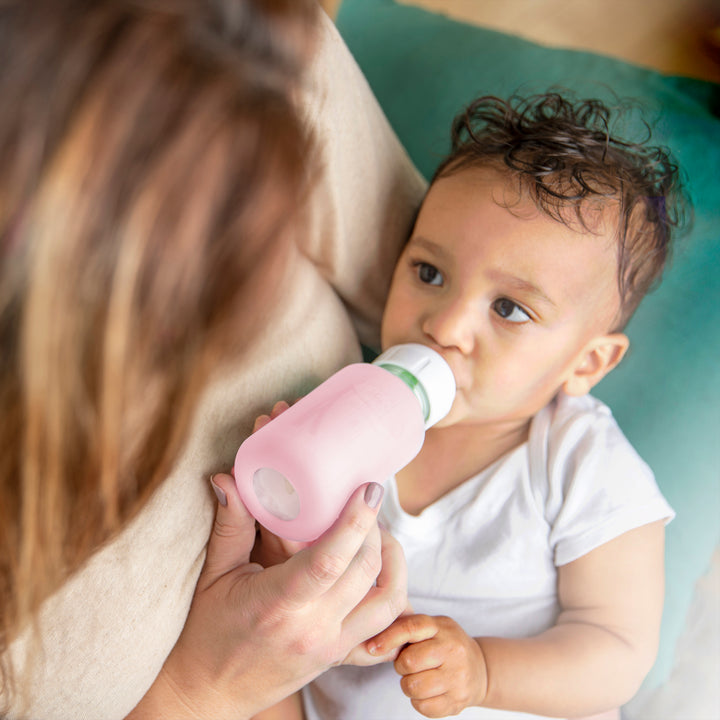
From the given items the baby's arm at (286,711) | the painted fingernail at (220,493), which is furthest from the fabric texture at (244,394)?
the baby's arm at (286,711)

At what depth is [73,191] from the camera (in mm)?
404

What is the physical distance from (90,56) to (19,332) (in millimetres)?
174

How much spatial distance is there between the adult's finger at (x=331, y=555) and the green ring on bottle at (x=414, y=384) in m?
0.15

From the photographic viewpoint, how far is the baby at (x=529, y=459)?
0.82 m

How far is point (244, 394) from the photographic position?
0.74 meters

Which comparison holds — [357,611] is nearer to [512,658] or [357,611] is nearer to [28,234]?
[512,658]

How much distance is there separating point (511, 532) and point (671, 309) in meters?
0.38

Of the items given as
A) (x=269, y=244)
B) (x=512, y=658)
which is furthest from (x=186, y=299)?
(x=512, y=658)

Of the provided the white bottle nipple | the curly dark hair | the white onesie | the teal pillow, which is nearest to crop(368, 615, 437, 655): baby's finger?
the white onesie

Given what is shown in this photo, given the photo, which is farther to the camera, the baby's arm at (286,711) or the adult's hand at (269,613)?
the baby's arm at (286,711)

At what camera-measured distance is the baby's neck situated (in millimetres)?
962

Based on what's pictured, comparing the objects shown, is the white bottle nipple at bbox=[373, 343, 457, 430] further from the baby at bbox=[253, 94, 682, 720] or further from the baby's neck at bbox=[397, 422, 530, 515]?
the baby's neck at bbox=[397, 422, 530, 515]

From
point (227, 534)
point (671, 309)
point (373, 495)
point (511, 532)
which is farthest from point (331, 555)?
point (671, 309)

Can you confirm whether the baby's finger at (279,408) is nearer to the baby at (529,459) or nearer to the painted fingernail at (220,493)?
the painted fingernail at (220,493)
